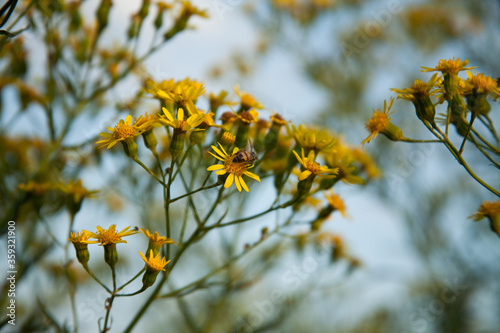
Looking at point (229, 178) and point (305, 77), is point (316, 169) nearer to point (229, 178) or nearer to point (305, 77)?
point (229, 178)

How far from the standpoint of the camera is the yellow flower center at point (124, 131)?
1.25 meters

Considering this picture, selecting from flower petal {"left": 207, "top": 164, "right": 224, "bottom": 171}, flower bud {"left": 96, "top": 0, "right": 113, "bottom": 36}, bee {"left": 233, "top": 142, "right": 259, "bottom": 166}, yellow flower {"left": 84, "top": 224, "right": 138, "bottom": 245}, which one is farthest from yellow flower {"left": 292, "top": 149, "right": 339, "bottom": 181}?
→ flower bud {"left": 96, "top": 0, "right": 113, "bottom": 36}

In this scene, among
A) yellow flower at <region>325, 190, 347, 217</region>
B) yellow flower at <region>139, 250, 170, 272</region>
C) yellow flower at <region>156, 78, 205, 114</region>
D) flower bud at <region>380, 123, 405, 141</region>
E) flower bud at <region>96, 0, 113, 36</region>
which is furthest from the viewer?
flower bud at <region>96, 0, 113, 36</region>

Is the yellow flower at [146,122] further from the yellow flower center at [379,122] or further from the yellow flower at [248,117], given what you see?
the yellow flower center at [379,122]

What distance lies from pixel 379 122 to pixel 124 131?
2.68 feet

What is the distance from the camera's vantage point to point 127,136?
126 centimetres

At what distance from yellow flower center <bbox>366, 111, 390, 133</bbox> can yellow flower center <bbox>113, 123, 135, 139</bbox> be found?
78 cm

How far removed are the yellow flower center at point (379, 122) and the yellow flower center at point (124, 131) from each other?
783 mm

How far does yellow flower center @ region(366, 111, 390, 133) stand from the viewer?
141 centimetres

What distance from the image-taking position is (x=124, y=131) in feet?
4.11

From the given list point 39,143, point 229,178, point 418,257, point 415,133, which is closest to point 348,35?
point 415,133

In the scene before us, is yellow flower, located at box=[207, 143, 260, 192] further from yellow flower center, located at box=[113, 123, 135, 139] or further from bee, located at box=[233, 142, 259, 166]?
yellow flower center, located at box=[113, 123, 135, 139]

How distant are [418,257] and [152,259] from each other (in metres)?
4.44

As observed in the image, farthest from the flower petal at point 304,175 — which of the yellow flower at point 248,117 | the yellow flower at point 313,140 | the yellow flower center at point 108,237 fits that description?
the yellow flower center at point 108,237
